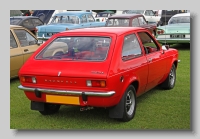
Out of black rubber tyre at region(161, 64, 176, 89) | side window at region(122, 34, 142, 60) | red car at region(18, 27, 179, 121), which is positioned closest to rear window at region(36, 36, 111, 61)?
red car at region(18, 27, 179, 121)

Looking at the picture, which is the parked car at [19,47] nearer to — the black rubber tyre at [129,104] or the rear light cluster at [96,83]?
the black rubber tyre at [129,104]

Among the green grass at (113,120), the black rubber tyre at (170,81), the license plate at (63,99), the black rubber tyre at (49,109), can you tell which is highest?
the license plate at (63,99)

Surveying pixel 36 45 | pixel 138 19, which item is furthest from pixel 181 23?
pixel 36 45

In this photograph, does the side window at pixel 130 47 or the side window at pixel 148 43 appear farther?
the side window at pixel 148 43

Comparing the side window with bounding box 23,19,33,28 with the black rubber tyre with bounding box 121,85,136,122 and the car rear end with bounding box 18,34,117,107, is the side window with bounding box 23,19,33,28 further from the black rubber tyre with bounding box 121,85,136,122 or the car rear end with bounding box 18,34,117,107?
the black rubber tyre with bounding box 121,85,136,122

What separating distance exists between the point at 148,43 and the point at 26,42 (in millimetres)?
3868

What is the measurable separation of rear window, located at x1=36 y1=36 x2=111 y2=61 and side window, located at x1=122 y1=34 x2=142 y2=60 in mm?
305

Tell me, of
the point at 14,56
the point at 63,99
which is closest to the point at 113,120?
the point at 63,99

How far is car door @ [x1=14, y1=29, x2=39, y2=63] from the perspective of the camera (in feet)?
28.6

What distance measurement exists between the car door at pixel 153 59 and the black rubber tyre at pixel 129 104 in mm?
766

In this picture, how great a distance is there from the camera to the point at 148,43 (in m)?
6.43

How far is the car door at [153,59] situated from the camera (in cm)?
614

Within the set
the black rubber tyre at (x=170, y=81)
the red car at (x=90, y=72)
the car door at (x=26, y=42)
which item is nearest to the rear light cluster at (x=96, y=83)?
the red car at (x=90, y=72)

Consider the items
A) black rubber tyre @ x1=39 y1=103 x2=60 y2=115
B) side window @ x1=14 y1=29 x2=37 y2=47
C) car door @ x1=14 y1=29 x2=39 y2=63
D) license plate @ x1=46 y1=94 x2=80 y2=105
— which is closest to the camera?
license plate @ x1=46 y1=94 x2=80 y2=105
